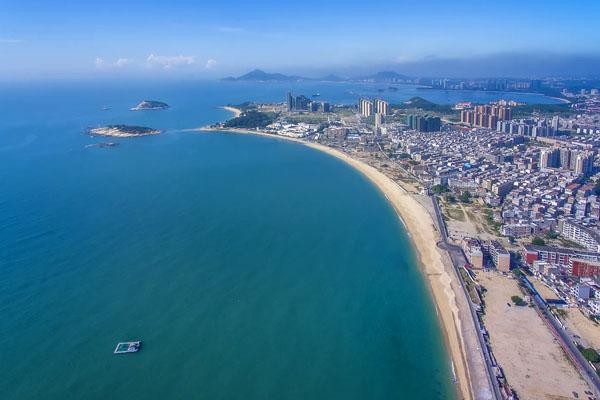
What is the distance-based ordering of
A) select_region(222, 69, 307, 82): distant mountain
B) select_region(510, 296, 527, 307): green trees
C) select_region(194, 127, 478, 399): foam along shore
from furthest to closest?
select_region(222, 69, 307, 82): distant mountain → select_region(510, 296, 527, 307): green trees → select_region(194, 127, 478, 399): foam along shore

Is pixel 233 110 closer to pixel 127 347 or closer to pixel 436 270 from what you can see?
pixel 436 270

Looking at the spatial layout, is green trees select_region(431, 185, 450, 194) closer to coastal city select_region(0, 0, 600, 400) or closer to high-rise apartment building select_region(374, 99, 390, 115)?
coastal city select_region(0, 0, 600, 400)

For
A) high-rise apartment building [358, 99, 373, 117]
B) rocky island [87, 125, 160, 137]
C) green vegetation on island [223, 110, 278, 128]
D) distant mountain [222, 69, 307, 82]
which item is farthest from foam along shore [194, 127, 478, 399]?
distant mountain [222, 69, 307, 82]

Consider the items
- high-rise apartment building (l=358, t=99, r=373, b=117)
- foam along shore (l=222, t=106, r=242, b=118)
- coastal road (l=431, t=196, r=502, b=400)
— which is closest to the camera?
coastal road (l=431, t=196, r=502, b=400)

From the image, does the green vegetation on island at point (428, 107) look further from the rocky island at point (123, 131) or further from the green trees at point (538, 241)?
the green trees at point (538, 241)

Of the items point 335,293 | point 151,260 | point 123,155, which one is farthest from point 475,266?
point 123,155

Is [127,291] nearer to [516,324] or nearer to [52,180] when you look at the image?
[516,324]
